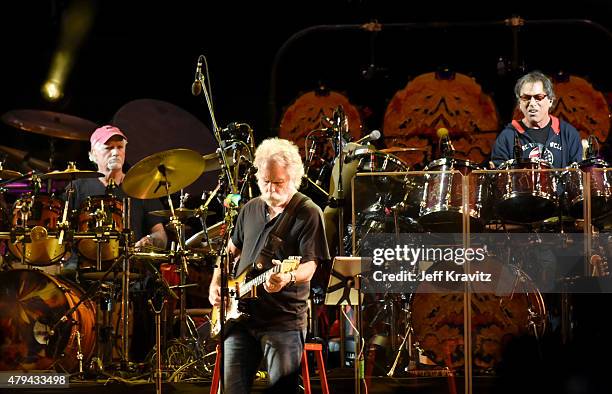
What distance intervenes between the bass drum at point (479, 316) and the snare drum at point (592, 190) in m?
0.50

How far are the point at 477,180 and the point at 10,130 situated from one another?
5.56 meters

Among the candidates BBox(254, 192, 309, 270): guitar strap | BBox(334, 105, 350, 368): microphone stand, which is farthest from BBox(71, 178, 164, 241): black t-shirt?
BBox(254, 192, 309, 270): guitar strap

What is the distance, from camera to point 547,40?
29.3ft

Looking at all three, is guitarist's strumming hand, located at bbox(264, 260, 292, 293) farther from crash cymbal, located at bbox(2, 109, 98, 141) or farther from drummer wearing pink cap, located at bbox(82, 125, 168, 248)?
crash cymbal, located at bbox(2, 109, 98, 141)

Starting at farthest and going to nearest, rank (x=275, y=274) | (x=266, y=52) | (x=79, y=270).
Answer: (x=266, y=52), (x=79, y=270), (x=275, y=274)

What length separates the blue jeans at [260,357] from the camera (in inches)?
175

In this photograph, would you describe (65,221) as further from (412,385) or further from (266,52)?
(266,52)

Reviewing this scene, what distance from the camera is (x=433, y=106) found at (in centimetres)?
899

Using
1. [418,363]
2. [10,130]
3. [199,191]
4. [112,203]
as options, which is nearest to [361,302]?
[418,363]

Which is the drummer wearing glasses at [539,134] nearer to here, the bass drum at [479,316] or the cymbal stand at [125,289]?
the bass drum at [479,316]

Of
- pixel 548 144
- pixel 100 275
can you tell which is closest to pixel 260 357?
pixel 548 144

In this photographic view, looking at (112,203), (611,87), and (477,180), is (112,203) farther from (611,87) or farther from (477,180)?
(611,87)

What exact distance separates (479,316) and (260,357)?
1.50m

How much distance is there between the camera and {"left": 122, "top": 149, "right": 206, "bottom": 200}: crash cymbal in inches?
265
